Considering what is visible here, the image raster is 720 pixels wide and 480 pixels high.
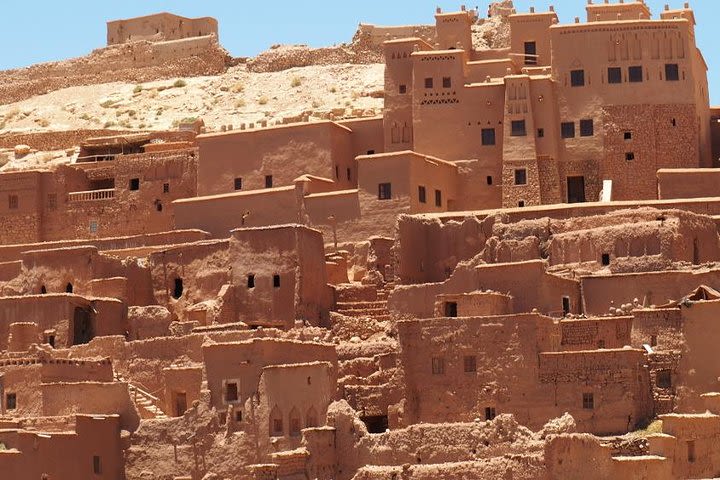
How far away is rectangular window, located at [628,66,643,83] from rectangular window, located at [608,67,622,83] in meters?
0.29

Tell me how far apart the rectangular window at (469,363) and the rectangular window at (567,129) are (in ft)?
53.0

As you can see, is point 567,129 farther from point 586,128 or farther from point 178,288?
point 178,288

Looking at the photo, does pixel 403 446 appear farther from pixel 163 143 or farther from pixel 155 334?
pixel 163 143

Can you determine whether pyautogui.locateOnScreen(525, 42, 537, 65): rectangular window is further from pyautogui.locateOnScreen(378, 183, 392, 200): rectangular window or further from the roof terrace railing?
the roof terrace railing

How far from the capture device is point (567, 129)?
207ft

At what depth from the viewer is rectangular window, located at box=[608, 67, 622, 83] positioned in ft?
206

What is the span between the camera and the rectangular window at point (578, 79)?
63.0 m

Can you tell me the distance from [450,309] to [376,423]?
3807 mm

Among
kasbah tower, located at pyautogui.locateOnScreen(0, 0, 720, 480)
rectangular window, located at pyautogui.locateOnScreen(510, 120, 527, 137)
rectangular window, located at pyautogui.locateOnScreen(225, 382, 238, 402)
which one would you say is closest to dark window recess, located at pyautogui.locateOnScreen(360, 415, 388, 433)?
kasbah tower, located at pyautogui.locateOnScreen(0, 0, 720, 480)

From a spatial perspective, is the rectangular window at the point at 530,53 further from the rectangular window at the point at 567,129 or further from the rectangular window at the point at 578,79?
the rectangular window at the point at 567,129

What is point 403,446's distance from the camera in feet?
147

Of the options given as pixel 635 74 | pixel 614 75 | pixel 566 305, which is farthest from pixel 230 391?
pixel 635 74

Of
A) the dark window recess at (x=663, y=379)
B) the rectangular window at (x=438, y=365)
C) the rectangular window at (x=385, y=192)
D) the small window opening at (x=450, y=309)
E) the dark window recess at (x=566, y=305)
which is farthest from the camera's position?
the rectangular window at (x=385, y=192)

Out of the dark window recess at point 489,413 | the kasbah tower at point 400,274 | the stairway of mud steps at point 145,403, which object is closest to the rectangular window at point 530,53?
the kasbah tower at point 400,274
